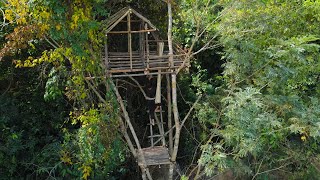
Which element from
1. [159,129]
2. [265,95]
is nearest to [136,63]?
[159,129]

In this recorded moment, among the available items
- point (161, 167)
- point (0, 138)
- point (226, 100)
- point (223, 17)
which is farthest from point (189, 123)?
point (0, 138)

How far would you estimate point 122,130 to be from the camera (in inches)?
224

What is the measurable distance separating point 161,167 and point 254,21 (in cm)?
266

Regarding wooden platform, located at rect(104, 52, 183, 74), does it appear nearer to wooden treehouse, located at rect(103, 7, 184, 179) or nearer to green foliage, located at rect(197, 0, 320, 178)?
wooden treehouse, located at rect(103, 7, 184, 179)

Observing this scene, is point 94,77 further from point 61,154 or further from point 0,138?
point 0,138

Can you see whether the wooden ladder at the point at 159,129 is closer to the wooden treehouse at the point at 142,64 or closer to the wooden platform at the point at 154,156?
the wooden treehouse at the point at 142,64

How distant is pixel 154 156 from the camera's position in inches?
220

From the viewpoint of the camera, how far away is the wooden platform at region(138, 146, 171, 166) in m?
5.55

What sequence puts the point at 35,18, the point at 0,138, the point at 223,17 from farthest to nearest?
the point at 0,138, the point at 223,17, the point at 35,18

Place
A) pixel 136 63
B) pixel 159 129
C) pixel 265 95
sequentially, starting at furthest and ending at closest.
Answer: pixel 159 129 → pixel 136 63 → pixel 265 95

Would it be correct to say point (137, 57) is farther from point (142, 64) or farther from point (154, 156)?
point (154, 156)

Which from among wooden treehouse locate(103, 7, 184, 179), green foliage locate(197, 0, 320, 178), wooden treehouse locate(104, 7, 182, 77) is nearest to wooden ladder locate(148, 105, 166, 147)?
wooden treehouse locate(103, 7, 184, 179)

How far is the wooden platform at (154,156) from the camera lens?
5551mm

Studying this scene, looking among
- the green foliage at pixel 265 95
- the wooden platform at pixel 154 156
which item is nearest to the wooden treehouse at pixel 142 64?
the wooden platform at pixel 154 156
